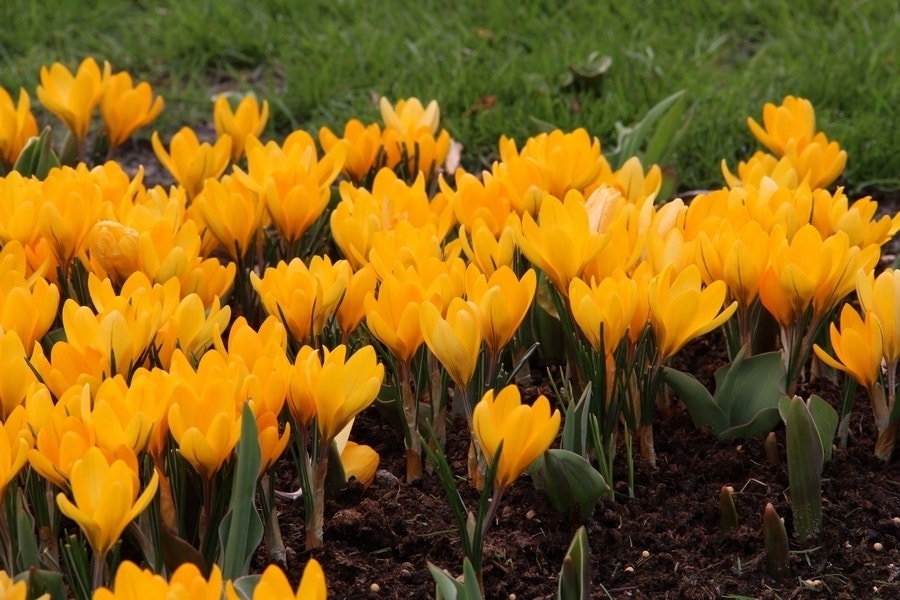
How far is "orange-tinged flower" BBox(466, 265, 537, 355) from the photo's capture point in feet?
6.40

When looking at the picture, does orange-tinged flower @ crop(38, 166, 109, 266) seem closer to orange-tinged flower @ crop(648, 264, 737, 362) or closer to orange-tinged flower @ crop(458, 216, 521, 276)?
orange-tinged flower @ crop(458, 216, 521, 276)

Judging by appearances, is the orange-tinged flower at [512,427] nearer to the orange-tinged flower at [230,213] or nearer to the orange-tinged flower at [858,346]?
the orange-tinged flower at [858,346]

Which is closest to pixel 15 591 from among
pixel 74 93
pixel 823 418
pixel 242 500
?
pixel 242 500

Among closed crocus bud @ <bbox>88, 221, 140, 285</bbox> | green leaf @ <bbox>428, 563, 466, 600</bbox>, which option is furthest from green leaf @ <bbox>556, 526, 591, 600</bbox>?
closed crocus bud @ <bbox>88, 221, 140, 285</bbox>

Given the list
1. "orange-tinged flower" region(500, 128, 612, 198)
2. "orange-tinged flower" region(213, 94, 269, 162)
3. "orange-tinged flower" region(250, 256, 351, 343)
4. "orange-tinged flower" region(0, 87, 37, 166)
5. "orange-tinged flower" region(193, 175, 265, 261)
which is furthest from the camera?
"orange-tinged flower" region(213, 94, 269, 162)

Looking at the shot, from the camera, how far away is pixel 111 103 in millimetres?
3256

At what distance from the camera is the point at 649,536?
6.82 feet

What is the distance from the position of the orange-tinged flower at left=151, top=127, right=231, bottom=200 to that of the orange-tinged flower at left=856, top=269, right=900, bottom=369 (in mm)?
1490

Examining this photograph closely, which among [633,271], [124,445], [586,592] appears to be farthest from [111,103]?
[586,592]

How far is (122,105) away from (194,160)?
508 millimetres

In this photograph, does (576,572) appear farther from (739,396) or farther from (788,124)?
(788,124)

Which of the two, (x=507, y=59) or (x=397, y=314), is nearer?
(x=397, y=314)

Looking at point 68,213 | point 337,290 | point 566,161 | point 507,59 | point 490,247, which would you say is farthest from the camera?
point 507,59

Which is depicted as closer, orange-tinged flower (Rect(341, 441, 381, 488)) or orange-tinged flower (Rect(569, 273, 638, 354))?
orange-tinged flower (Rect(569, 273, 638, 354))
